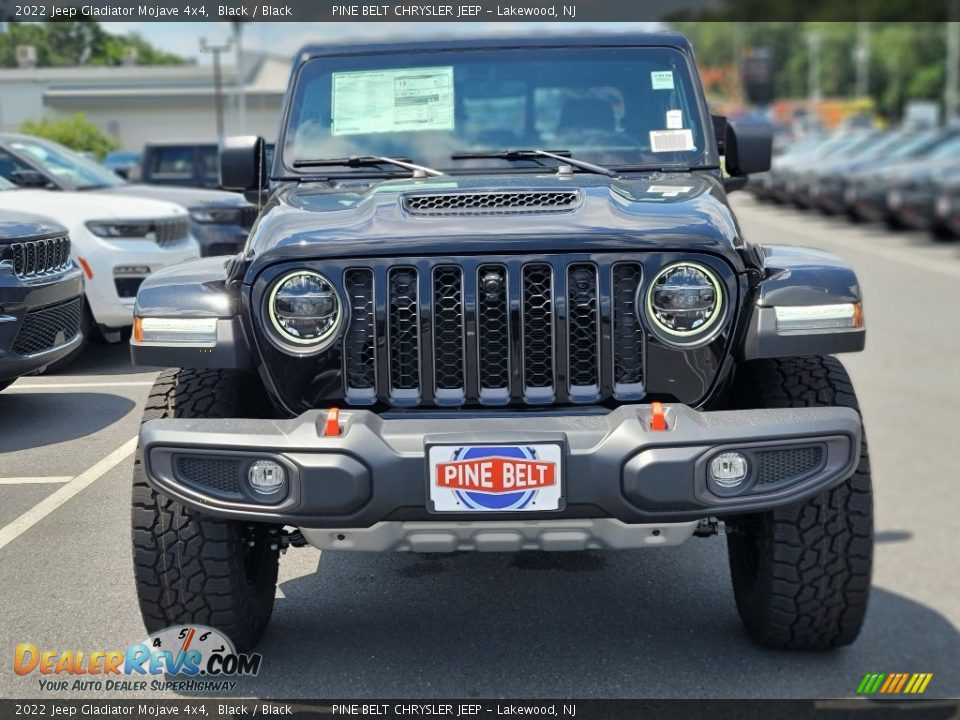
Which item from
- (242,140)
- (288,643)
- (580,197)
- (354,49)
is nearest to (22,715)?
(288,643)

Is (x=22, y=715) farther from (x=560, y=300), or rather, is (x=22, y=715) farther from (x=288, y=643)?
(x=560, y=300)

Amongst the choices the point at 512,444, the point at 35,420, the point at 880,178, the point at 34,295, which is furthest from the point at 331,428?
the point at 880,178

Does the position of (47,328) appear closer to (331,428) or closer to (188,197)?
(331,428)

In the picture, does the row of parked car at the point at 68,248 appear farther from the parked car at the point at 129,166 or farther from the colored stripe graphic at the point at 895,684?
the parked car at the point at 129,166

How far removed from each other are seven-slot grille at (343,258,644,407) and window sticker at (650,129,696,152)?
1.39 m

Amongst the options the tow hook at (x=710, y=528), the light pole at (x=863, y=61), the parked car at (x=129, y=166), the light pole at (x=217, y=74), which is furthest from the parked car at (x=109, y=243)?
the light pole at (x=863, y=61)

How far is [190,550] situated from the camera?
3.52 m

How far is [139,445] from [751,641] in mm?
1945

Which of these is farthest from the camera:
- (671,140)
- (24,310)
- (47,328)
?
(671,140)

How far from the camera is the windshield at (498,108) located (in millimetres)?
4695

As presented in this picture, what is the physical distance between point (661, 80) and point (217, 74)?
1647 millimetres

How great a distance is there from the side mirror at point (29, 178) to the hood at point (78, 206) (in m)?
0.03

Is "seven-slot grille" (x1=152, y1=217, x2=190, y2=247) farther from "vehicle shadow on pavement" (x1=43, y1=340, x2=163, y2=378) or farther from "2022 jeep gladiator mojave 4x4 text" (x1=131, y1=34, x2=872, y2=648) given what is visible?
"vehicle shadow on pavement" (x1=43, y1=340, x2=163, y2=378)

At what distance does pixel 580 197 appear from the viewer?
3.79 m
